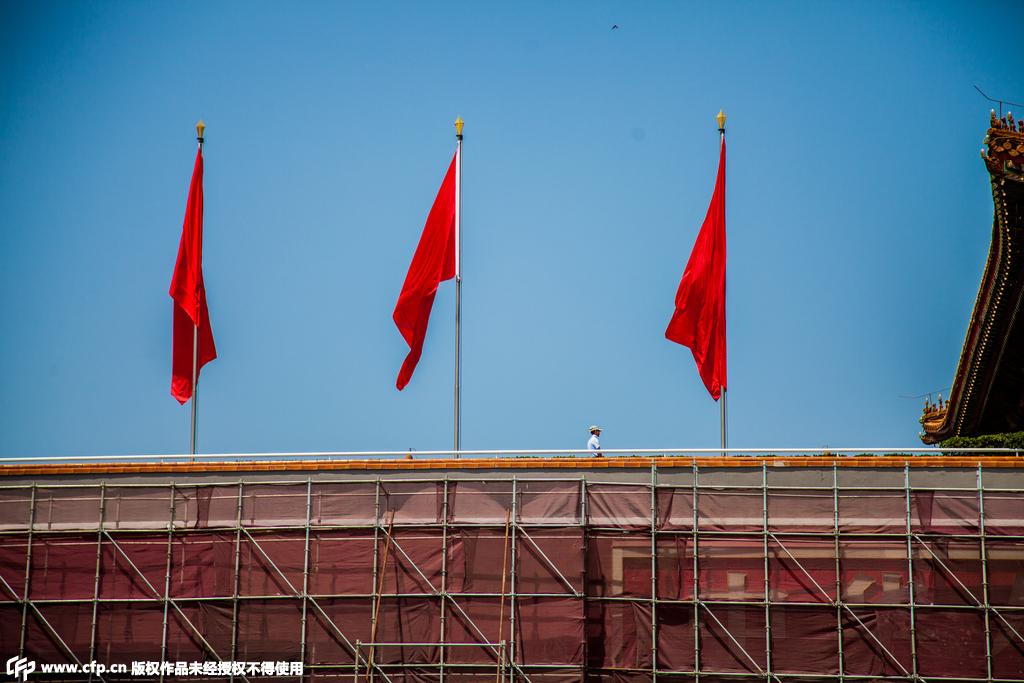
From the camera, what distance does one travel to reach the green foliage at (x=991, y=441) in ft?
82.8

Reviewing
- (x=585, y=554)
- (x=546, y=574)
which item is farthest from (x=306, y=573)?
(x=585, y=554)

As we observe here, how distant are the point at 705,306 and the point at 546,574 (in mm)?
6152

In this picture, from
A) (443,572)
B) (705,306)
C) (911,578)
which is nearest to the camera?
(911,578)

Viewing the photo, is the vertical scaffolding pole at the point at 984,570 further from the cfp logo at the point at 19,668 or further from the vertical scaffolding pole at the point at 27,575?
the vertical scaffolding pole at the point at 27,575

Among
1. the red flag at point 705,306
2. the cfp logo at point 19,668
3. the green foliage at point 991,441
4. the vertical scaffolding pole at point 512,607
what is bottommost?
the cfp logo at point 19,668

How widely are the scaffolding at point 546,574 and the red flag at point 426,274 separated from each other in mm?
3406

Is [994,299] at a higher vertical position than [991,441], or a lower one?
higher

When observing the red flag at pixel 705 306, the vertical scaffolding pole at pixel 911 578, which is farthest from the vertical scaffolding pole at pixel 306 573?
the vertical scaffolding pole at pixel 911 578

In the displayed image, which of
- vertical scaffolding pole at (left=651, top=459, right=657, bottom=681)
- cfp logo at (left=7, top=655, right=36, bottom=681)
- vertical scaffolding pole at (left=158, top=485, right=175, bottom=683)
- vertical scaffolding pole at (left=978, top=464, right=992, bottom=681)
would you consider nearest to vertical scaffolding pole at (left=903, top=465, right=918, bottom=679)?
vertical scaffolding pole at (left=978, top=464, right=992, bottom=681)

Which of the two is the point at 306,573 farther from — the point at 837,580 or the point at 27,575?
the point at 837,580

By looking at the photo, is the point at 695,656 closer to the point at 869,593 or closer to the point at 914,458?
the point at 869,593

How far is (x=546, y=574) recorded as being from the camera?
826 inches

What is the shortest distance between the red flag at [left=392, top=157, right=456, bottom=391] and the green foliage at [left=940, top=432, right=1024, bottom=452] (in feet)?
34.3

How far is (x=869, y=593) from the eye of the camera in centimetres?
2084
